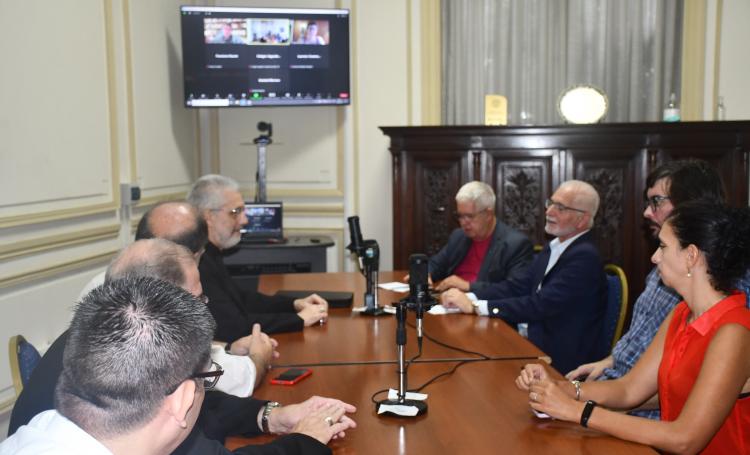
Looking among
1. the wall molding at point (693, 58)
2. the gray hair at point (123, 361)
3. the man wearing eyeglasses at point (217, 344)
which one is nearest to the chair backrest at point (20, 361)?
the man wearing eyeglasses at point (217, 344)

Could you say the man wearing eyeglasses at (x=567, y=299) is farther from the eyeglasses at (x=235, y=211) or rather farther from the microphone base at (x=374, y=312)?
the eyeglasses at (x=235, y=211)

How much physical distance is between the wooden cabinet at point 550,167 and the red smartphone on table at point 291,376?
3.14 meters

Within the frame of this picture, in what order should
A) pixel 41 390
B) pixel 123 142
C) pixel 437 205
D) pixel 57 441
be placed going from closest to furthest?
pixel 57 441, pixel 41 390, pixel 123 142, pixel 437 205

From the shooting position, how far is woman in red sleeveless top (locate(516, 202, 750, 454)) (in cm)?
194

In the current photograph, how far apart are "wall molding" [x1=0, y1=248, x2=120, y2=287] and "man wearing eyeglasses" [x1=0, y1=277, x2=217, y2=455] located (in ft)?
8.20

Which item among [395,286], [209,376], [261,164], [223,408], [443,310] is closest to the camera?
[209,376]

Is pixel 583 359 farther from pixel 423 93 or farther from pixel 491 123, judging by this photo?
pixel 423 93

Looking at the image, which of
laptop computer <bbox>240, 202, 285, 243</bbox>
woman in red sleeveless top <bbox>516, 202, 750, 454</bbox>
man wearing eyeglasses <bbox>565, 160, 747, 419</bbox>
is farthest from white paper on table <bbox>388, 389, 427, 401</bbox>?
laptop computer <bbox>240, 202, 285, 243</bbox>

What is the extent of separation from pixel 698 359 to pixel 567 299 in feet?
4.73

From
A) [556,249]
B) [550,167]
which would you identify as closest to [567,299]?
[556,249]

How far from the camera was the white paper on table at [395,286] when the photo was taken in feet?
13.2

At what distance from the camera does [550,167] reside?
5.49 meters

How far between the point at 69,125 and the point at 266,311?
1.50 metres

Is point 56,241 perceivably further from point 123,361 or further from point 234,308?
point 123,361
